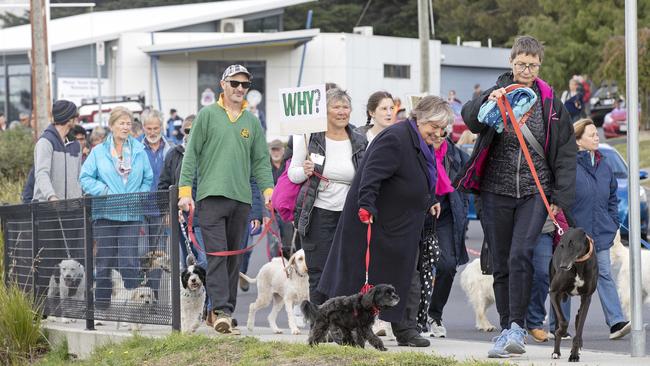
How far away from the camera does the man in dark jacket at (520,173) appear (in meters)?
9.34

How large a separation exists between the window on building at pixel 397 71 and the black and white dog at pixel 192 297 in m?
44.8

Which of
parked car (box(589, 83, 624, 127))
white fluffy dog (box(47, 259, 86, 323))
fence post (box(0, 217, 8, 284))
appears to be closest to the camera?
white fluffy dog (box(47, 259, 86, 323))

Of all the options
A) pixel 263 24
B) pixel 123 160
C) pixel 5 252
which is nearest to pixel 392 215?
pixel 123 160

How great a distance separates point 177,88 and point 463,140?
32.3 meters

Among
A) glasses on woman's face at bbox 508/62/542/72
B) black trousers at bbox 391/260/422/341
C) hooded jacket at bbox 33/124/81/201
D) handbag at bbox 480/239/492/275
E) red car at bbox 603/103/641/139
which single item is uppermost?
red car at bbox 603/103/641/139

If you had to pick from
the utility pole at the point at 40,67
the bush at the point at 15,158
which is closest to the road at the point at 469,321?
the bush at the point at 15,158

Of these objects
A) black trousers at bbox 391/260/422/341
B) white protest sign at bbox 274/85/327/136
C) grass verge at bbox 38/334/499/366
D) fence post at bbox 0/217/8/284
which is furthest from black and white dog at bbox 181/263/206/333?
fence post at bbox 0/217/8/284

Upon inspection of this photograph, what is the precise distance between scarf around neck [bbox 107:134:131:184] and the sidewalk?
143cm

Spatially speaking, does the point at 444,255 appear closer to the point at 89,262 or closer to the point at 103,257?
the point at 103,257

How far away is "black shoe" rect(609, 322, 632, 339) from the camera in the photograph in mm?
11977

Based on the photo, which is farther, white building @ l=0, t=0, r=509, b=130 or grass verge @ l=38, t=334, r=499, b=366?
white building @ l=0, t=0, r=509, b=130

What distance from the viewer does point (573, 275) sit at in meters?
9.16

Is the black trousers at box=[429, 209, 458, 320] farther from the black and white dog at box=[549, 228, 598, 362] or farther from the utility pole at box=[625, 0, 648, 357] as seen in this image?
the utility pole at box=[625, 0, 648, 357]

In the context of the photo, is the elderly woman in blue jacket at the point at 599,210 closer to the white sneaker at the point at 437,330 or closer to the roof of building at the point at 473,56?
the white sneaker at the point at 437,330
